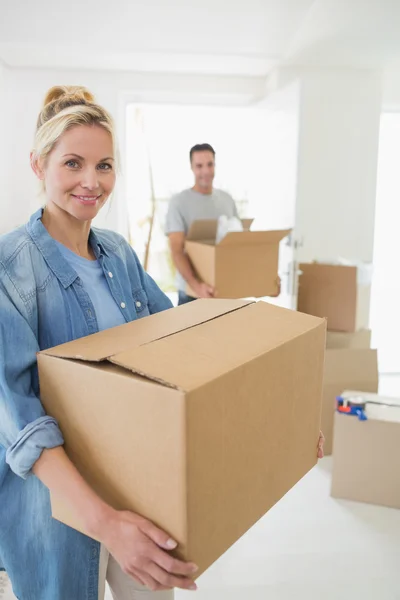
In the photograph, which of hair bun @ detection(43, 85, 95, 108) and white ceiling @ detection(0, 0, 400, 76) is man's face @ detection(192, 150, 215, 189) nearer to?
white ceiling @ detection(0, 0, 400, 76)

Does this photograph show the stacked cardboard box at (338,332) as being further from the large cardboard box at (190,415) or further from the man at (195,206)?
the large cardboard box at (190,415)

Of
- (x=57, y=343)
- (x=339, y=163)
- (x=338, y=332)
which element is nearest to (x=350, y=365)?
(x=338, y=332)

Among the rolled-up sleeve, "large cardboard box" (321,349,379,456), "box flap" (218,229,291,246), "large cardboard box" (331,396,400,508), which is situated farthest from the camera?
"large cardboard box" (321,349,379,456)

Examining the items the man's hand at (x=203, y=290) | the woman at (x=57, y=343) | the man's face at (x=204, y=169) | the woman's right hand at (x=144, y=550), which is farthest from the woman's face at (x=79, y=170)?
the man's face at (x=204, y=169)

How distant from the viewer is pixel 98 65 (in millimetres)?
3135

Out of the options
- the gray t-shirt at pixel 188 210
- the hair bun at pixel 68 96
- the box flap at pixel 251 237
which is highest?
the hair bun at pixel 68 96

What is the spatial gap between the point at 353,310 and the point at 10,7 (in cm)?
218

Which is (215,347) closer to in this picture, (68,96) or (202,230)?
(68,96)

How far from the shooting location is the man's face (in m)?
2.60

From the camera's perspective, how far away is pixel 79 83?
3.28m

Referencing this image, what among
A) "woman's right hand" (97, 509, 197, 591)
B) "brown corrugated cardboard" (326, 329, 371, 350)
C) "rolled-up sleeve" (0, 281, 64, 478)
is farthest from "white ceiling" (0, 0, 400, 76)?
"woman's right hand" (97, 509, 197, 591)

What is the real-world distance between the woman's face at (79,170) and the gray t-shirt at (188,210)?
166 cm

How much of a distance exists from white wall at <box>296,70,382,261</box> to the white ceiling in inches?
6.2

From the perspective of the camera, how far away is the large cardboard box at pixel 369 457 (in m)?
2.06
